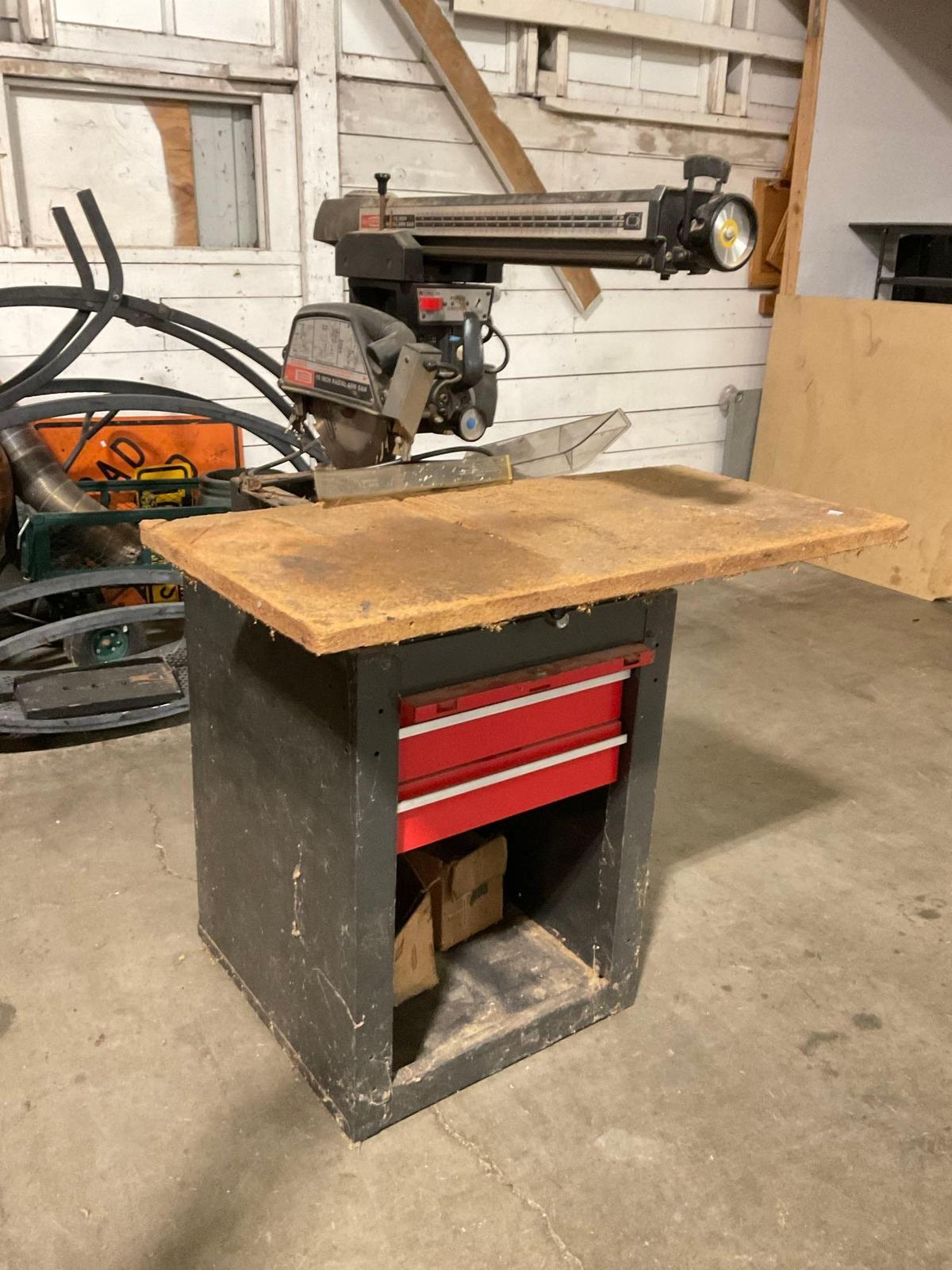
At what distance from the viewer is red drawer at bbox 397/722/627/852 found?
1330 millimetres

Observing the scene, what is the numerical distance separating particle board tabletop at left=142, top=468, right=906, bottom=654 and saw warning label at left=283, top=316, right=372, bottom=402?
0.60 feet

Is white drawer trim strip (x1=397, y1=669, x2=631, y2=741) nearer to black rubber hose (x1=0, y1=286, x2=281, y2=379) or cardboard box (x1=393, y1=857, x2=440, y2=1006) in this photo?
cardboard box (x1=393, y1=857, x2=440, y2=1006)

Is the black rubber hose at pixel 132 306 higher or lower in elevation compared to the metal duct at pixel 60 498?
higher

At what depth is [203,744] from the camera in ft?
5.26

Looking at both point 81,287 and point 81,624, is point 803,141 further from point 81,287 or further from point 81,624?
point 81,624

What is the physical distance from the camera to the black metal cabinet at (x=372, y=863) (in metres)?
1.25

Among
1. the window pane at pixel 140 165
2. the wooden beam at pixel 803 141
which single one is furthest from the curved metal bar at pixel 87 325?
the wooden beam at pixel 803 141

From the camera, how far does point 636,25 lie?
11.5 feet

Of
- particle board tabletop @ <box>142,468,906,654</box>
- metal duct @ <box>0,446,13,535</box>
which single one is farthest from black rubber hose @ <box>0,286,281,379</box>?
particle board tabletop @ <box>142,468,906,654</box>

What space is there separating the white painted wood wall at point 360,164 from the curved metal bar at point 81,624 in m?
0.99

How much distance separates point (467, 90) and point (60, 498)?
1860mm

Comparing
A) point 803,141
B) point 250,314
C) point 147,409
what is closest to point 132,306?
point 147,409

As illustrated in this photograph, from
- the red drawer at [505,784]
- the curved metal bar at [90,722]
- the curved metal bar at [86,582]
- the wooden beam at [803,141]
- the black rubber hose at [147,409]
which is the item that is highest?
the wooden beam at [803,141]

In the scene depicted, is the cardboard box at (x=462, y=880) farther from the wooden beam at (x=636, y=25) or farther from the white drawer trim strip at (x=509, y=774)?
the wooden beam at (x=636, y=25)
